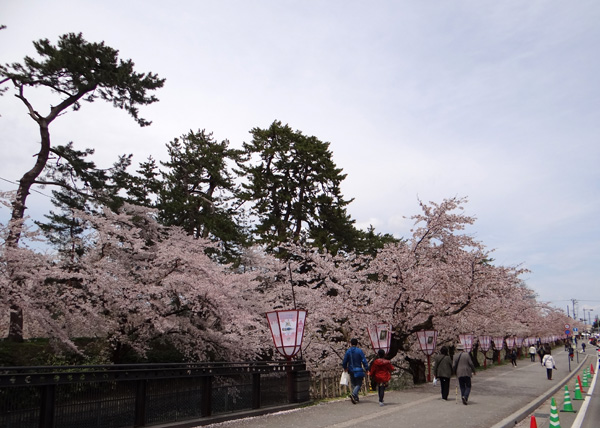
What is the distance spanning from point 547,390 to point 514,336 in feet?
110

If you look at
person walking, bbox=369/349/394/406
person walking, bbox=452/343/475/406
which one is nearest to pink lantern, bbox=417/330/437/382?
person walking, bbox=452/343/475/406

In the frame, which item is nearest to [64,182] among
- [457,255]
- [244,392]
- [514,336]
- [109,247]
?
[109,247]

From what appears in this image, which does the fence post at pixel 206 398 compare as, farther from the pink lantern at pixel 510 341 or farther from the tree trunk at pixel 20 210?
the pink lantern at pixel 510 341

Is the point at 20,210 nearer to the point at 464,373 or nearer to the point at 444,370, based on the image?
the point at 444,370

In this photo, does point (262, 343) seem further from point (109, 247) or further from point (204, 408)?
point (204, 408)

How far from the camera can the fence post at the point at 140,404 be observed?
847cm

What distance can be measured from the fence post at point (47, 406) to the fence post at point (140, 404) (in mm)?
1525

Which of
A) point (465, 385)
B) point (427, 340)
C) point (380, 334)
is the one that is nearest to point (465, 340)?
point (427, 340)

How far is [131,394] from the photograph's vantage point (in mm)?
8469

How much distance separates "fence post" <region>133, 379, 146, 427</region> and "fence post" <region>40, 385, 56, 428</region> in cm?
152

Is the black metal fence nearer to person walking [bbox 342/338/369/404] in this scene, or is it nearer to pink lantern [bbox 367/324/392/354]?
person walking [bbox 342/338/369/404]

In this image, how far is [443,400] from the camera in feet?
46.0

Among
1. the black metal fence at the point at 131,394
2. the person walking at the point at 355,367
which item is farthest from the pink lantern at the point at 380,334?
the black metal fence at the point at 131,394

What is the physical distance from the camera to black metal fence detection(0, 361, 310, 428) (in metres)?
7.07
